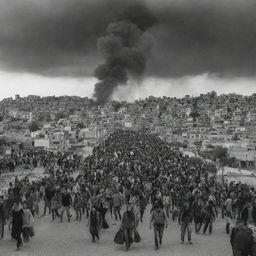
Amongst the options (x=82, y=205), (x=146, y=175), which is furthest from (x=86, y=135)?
(x=82, y=205)

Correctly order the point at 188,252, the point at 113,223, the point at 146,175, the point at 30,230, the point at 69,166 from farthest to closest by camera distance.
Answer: the point at 69,166, the point at 146,175, the point at 113,223, the point at 30,230, the point at 188,252

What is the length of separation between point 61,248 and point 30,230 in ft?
2.73

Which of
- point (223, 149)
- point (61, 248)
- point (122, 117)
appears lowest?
point (61, 248)

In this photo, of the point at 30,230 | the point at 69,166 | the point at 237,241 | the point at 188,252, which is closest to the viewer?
the point at 237,241

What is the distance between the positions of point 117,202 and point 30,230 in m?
3.75

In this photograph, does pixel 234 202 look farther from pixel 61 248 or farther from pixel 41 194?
pixel 41 194

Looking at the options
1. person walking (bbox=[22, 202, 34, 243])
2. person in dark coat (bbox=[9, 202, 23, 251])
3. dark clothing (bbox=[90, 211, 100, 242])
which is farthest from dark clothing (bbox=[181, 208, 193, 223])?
person in dark coat (bbox=[9, 202, 23, 251])

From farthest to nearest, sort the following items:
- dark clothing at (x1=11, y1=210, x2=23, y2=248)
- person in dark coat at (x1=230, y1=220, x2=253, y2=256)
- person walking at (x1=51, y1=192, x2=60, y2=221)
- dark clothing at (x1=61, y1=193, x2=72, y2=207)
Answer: person walking at (x1=51, y1=192, x2=60, y2=221)
dark clothing at (x1=61, y1=193, x2=72, y2=207)
dark clothing at (x1=11, y1=210, x2=23, y2=248)
person in dark coat at (x1=230, y1=220, x2=253, y2=256)

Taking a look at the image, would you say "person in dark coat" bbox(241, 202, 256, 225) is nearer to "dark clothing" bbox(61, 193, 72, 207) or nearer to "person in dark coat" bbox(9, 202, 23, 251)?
"dark clothing" bbox(61, 193, 72, 207)

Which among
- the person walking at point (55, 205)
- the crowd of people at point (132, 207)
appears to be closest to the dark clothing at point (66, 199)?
the crowd of people at point (132, 207)

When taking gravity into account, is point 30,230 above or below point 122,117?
below

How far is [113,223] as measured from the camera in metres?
13.4

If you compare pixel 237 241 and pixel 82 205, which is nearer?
pixel 237 241

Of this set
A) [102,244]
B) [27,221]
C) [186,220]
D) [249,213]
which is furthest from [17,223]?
[249,213]
